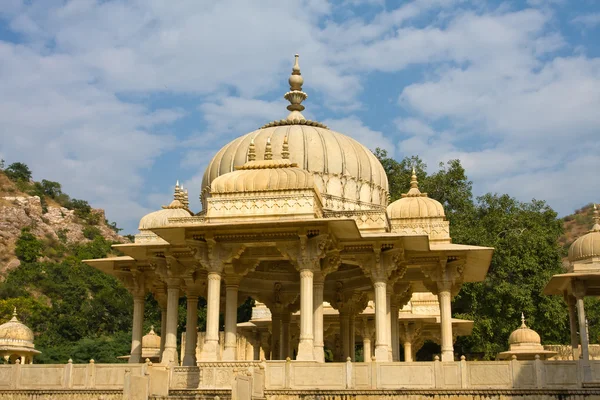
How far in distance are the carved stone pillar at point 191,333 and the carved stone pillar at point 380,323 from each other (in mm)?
5910

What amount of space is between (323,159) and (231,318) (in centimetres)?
706

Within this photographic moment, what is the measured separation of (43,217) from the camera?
89750mm

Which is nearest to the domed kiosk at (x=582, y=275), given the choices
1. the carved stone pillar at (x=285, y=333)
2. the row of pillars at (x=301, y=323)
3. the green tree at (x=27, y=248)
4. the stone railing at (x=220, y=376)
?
the row of pillars at (x=301, y=323)

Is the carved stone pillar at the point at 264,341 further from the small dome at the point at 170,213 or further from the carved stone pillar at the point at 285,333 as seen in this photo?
the small dome at the point at 170,213

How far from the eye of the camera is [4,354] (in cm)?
2381

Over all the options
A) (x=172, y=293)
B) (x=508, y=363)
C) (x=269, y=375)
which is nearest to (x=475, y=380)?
(x=508, y=363)

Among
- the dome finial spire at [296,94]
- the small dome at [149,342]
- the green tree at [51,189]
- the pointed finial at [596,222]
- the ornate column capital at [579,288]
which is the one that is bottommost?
the small dome at [149,342]

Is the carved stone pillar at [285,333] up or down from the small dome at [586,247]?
down

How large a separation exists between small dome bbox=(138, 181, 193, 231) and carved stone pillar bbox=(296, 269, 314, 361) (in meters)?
6.73

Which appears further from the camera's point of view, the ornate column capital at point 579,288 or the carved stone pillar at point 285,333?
the carved stone pillar at point 285,333

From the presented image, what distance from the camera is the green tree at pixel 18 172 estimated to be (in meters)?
99.6

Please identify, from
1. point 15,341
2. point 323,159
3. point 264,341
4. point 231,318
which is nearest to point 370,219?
point 231,318

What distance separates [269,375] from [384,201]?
11.3 m

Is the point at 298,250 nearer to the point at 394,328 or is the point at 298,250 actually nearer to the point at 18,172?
the point at 394,328
